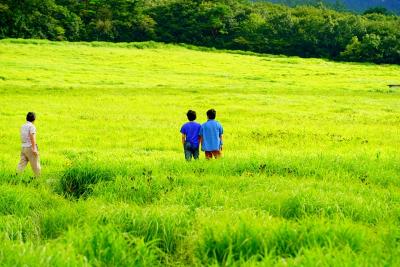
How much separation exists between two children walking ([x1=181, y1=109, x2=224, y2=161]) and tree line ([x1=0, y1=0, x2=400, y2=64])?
88941 millimetres

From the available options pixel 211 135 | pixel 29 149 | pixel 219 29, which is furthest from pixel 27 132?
pixel 219 29

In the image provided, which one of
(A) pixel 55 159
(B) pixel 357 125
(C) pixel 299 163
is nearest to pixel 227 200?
(C) pixel 299 163

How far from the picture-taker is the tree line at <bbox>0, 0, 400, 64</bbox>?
102000 mm

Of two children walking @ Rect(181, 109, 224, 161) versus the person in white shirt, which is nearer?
the person in white shirt

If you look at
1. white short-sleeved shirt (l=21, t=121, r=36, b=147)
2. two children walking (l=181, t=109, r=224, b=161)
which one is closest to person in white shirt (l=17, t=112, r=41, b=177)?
Result: white short-sleeved shirt (l=21, t=121, r=36, b=147)

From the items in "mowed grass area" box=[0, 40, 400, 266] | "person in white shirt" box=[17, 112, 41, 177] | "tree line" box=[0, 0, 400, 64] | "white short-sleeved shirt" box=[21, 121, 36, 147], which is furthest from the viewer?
"tree line" box=[0, 0, 400, 64]

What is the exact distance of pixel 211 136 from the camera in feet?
46.7

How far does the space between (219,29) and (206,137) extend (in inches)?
4341

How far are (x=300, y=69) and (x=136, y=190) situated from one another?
2751 inches

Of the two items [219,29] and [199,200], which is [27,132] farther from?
[219,29]

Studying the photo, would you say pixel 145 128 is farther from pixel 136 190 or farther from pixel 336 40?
pixel 336 40

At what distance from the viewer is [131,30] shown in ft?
386

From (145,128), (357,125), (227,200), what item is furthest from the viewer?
(357,125)

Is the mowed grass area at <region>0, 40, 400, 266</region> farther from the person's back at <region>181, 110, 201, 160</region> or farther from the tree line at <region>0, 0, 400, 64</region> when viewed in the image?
the tree line at <region>0, 0, 400, 64</region>
